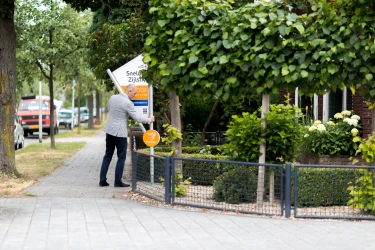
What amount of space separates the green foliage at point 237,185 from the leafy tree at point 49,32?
54.4ft

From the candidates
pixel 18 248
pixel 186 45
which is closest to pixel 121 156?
pixel 186 45

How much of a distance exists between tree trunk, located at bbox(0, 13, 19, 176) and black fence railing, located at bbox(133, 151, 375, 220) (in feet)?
14.0

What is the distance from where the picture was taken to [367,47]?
932cm

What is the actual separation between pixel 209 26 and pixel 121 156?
3.47 metres

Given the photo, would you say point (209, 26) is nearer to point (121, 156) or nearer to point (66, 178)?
point (121, 156)

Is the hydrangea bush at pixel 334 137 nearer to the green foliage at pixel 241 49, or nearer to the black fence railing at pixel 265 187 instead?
the black fence railing at pixel 265 187

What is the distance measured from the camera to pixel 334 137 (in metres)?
13.4

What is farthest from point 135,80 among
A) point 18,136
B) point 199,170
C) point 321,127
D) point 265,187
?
point 18,136

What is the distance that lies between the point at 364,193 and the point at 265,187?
125 centimetres

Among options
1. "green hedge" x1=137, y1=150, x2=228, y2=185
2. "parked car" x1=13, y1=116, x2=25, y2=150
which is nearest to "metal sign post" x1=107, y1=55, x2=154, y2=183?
"green hedge" x1=137, y1=150, x2=228, y2=185

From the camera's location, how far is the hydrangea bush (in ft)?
43.6

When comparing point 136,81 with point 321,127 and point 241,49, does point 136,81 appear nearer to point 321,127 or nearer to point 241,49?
point 321,127

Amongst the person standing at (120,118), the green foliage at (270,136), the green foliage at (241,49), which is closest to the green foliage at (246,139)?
the green foliage at (270,136)

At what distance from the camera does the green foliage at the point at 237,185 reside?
9.79 m
